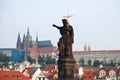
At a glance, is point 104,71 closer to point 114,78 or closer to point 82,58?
point 114,78

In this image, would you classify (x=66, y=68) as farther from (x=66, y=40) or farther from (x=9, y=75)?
(x=9, y=75)

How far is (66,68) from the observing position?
1625 cm

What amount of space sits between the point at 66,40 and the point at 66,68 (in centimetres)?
105

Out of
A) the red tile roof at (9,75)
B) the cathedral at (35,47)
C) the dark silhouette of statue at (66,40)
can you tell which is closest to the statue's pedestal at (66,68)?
the dark silhouette of statue at (66,40)

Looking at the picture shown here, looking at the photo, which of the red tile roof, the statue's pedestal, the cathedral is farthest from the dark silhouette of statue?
the cathedral

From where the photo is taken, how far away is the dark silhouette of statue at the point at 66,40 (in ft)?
54.4

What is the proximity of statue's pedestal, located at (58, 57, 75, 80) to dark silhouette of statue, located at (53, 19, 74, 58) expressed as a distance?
263 millimetres

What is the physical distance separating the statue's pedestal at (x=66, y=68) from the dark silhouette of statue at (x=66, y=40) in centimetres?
26

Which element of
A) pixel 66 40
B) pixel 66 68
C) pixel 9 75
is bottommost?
pixel 9 75

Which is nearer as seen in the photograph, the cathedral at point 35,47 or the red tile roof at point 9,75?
the red tile roof at point 9,75

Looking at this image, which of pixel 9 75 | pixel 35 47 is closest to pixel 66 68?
pixel 9 75

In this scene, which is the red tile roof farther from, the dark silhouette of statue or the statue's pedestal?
the statue's pedestal

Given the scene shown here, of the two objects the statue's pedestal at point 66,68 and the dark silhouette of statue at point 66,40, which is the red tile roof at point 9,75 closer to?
the dark silhouette of statue at point 66,40

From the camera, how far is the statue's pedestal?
16.2 meters
